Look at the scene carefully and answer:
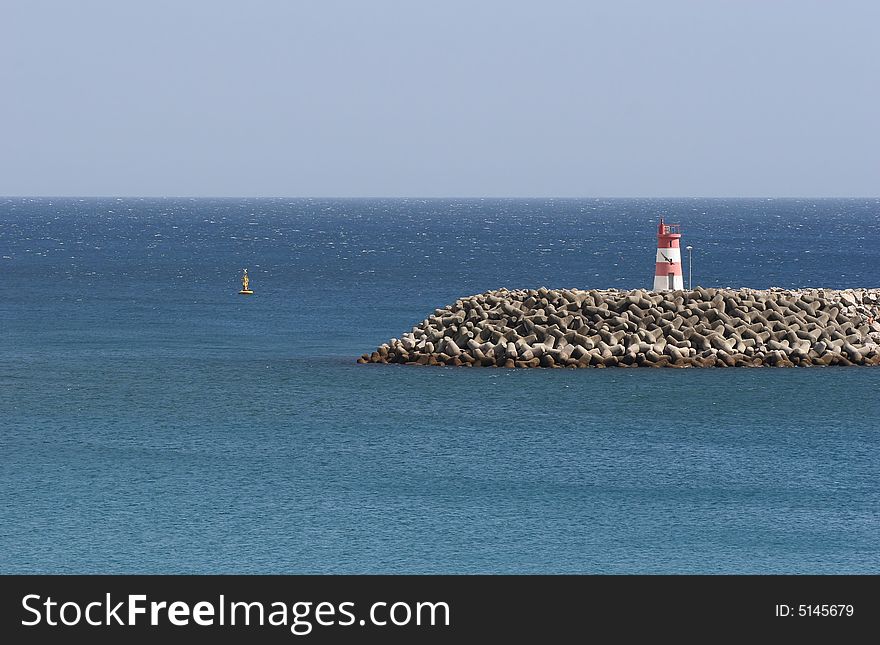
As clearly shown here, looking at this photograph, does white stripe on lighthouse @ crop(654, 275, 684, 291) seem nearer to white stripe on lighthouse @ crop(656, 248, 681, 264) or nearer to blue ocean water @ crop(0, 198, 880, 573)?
white stripe on lighthouse @ crop(656, 248, 681, 264)

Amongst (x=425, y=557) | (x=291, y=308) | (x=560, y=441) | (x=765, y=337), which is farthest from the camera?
(x=291, y=308)

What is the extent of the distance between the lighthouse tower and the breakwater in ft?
4.67

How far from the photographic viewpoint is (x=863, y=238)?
6289 inches

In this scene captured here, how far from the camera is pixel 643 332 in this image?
4000cm

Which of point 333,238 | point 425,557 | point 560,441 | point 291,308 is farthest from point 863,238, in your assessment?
point 425,557

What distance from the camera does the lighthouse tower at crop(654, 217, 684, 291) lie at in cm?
4334

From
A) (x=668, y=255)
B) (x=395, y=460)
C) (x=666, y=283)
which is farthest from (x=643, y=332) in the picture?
(x=395, y=460)

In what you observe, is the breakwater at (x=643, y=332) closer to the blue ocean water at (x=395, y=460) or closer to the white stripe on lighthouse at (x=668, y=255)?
the blue ocean water at (x=395, y=460)

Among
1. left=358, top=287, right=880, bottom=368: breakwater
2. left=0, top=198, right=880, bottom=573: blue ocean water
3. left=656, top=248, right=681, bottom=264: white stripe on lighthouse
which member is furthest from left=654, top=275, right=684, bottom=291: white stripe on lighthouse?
left=0, top=198, right=880, bottom=573: blue ocean water

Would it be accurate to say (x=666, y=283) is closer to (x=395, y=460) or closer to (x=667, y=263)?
(x=667, y=263)

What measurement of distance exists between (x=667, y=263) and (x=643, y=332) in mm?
4352

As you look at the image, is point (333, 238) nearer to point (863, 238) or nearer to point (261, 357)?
point (863, 238)

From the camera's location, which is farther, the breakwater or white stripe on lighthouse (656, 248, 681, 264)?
white stripe on lighthouse (656, 248, 681, 264)

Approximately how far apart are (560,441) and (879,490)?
6961mm
